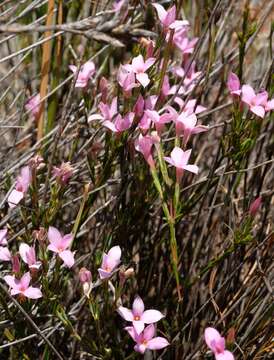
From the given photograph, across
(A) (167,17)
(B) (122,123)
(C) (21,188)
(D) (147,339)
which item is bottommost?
(D) (147,339)

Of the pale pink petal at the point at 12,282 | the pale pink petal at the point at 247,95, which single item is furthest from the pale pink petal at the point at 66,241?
the pale pink petal at the point at 247,95

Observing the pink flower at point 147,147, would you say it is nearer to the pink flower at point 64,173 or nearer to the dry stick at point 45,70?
the pink flower at point 64,173

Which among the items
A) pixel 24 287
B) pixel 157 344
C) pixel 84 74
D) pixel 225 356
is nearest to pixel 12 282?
pixel 24 287

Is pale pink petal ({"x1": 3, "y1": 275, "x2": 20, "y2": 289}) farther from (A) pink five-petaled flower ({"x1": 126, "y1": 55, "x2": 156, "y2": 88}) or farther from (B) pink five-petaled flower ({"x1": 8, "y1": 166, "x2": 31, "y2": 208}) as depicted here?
(A) pink five-petaled flower ({"x1": 126, "y1": 55, "x2": 156, "y2": 88})

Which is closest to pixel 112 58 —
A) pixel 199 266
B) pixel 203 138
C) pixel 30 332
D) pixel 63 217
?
pixel 203 138

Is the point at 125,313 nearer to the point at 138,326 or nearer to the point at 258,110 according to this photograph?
the point at 138,326

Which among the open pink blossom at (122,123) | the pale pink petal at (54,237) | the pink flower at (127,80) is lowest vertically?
the pale pink petal at (54,237)
